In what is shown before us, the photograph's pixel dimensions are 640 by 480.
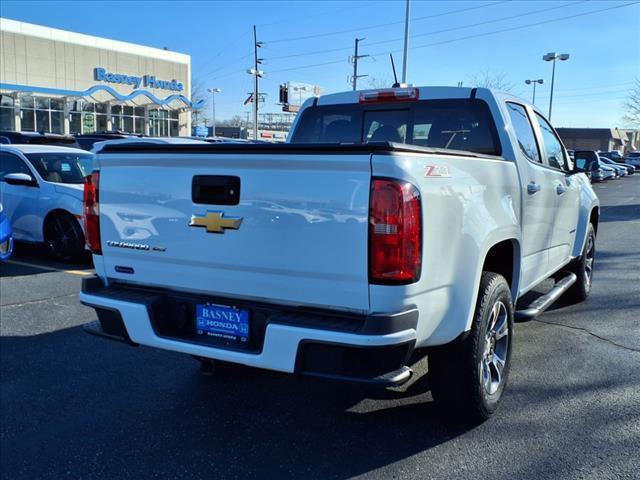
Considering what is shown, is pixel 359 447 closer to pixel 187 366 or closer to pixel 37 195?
pixel 187 366

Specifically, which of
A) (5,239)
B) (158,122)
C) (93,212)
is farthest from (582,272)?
(158,122)

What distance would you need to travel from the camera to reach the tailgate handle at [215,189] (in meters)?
3.01

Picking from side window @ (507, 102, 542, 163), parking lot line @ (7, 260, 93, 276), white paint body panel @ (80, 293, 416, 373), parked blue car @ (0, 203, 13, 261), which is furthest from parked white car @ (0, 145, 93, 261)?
side window @ (507, 102, 542, 163)

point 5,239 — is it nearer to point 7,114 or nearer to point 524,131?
point 524,131

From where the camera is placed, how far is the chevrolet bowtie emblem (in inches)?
119

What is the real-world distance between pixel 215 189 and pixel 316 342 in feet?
3.16

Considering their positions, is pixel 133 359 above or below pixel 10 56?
below

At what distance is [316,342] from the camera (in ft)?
9.05

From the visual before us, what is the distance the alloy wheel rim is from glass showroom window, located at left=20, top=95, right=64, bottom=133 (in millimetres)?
39331

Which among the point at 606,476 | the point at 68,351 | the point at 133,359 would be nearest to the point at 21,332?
the point at 68,351

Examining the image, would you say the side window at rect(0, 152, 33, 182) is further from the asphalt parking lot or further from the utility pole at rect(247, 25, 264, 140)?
the utility pole at rect(247, 25, 264, 140)

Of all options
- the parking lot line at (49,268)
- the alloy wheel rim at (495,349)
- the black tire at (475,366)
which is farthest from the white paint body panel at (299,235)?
the parking lot line at (49,268)

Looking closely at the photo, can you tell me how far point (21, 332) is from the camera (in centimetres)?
539

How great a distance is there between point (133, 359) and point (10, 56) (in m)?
38.6
